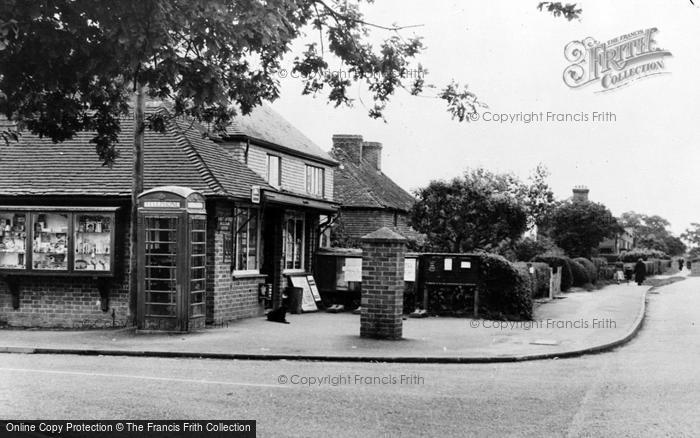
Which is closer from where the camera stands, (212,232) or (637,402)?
(637,402)

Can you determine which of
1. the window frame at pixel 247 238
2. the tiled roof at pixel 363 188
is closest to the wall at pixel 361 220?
the tiled roof at pixel 363 188

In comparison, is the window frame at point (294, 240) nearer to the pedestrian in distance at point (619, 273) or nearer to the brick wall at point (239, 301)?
the brick wall at point (239, 301)

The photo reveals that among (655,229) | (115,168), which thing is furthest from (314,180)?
(655,229)

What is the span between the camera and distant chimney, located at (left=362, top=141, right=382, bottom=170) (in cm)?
4469

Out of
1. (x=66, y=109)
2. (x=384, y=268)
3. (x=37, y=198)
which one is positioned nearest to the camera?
(x=66, y=109)

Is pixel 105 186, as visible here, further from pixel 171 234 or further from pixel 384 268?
pixel 384 268

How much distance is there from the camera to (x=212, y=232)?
1764 centimetres

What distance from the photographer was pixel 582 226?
50562 mm

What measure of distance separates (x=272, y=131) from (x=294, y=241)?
172 inches

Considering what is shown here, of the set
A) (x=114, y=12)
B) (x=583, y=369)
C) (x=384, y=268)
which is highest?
(x=114, y=12)

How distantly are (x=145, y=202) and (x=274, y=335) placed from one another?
360cm

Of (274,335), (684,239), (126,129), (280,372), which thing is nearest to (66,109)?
(280,372)

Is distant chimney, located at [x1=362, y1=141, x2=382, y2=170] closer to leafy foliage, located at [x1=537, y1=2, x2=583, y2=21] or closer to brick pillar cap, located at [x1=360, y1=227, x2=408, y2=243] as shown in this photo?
brick pillar cap, located at [x1=360, y1=227, x2=408, y2=243]

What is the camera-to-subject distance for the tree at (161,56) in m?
6.98
